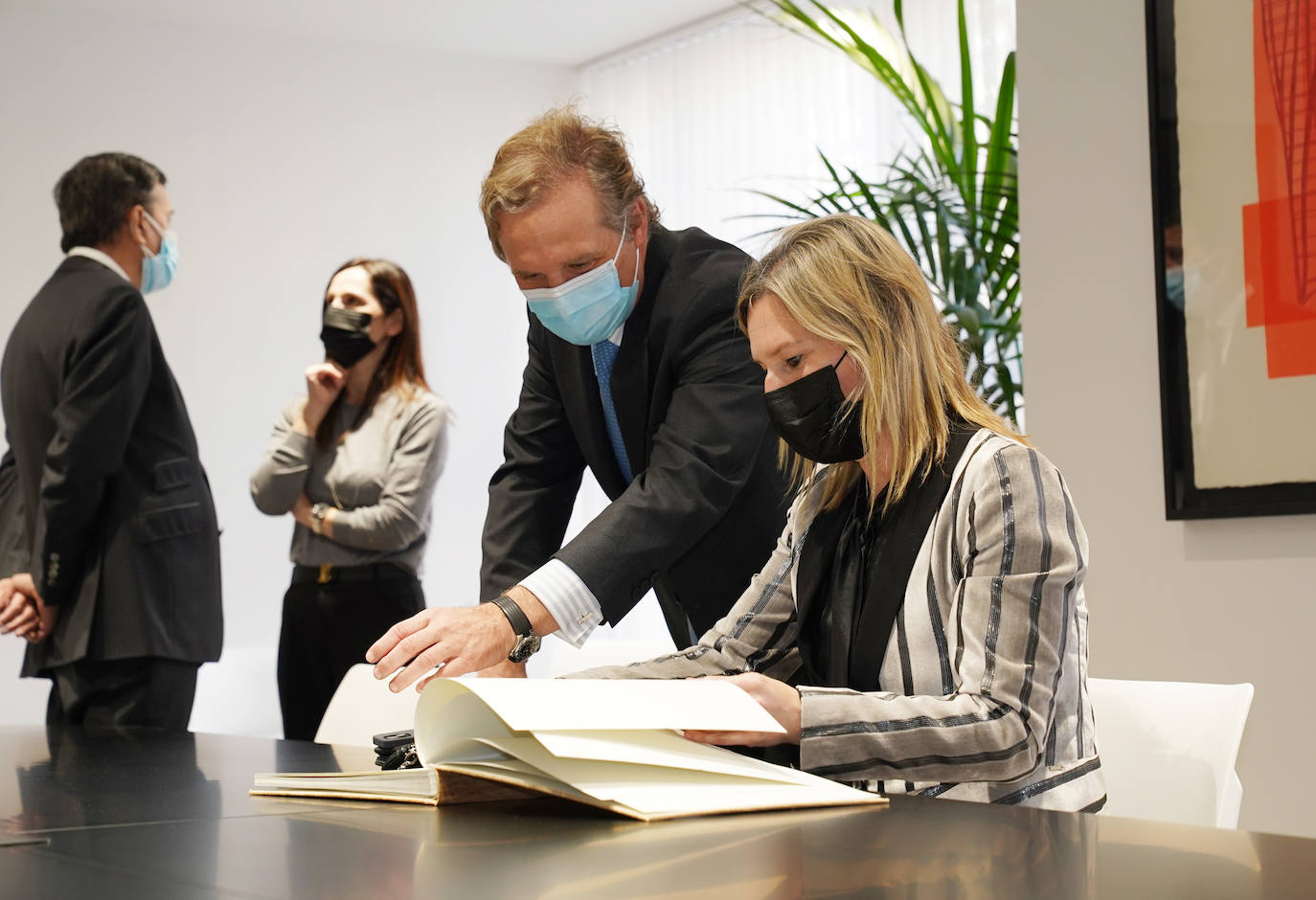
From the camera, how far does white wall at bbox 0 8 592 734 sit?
5137mm

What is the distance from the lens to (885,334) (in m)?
1.41

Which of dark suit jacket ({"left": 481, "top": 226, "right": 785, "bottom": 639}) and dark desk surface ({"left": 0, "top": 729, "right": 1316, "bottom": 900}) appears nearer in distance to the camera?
dark desk surface ({"left": 0, "top": 729, "right": 1316, "bottom": 900})

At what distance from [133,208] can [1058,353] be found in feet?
6.19

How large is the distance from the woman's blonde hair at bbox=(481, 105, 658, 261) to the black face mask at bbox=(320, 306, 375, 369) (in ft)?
5.00

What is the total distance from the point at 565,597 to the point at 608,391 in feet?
1.63

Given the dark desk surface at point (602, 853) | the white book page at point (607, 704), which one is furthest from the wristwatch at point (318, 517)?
the white book page at point (607, 704)

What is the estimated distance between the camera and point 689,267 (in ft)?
6.45

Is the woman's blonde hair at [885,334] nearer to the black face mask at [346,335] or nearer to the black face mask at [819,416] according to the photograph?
the black face mask at [819,416]

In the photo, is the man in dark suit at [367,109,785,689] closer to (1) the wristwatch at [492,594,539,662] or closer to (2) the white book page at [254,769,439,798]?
(1) the wristwatch at [492,594,539,662]

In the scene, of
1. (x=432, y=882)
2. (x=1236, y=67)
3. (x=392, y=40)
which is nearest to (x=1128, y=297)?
(x=1236, y=67)

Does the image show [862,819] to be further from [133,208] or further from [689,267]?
[133,208]

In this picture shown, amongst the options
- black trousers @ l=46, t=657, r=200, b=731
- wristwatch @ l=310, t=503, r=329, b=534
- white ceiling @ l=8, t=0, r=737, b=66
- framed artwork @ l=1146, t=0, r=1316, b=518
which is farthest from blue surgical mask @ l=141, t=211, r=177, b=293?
white ceiling @ l=8, t=0, r=737, b=66

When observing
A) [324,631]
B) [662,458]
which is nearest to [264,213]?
[324,631]

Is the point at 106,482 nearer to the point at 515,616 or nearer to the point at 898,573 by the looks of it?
the point at 515,616
